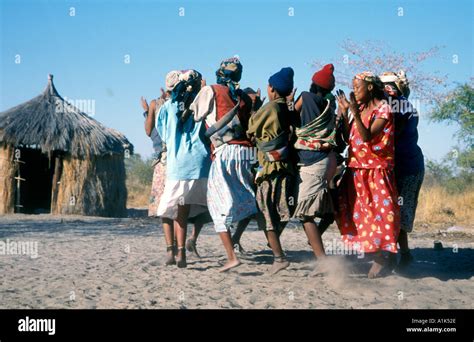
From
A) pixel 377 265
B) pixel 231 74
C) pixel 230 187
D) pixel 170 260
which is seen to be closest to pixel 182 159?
pixel 230 187

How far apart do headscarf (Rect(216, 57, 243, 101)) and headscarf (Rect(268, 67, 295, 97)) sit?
41cm

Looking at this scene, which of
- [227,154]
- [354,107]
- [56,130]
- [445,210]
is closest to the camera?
[354,107]

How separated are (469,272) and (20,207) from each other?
13787 mm

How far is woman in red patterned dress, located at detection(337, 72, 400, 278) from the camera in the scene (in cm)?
495

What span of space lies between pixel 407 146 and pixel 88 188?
11.7 meters

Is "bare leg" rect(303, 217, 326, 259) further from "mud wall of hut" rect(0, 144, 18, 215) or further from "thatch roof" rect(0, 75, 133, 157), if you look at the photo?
"mud wall of hut" rect(0, 144, 18, 215)

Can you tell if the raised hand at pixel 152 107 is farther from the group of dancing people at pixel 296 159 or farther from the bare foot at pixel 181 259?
the bare foot at pixel 181 259

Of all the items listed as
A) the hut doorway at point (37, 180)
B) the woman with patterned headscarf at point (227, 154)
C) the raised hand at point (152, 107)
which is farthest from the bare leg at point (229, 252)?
the hut doorway at point (37, 180)

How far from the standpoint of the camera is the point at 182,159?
219 inches

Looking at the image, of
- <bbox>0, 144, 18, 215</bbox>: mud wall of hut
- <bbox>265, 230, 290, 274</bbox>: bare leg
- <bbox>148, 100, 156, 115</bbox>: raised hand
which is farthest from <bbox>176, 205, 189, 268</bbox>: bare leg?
<bbox>0, 144, 18, 215</bbox>: mud wall of hut

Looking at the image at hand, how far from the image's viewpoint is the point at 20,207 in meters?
16.4

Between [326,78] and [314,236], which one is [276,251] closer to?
[314,236]

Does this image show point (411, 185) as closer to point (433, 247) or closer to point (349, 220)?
point (349, 220)
